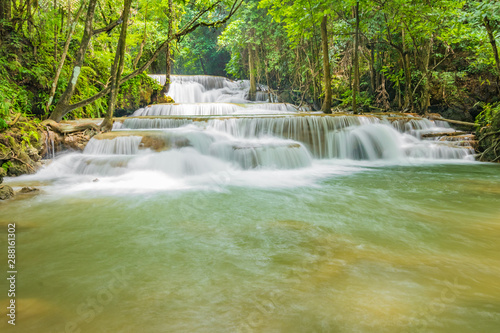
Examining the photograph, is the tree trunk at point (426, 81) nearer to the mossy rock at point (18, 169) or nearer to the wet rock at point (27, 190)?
the wet rock at point (27, 190)

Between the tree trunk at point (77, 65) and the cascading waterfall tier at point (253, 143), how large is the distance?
1.30m

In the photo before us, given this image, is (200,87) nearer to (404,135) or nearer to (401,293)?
(404,135)

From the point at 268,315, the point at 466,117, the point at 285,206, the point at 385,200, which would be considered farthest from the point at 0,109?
the point at 466,117

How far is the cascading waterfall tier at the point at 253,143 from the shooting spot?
263 inches

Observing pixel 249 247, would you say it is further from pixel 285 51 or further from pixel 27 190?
pixel 285 51

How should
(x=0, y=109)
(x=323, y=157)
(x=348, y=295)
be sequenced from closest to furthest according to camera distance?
1. (x=348, y=295)
2. (x=0, y=109)
3. (x=323, y=157)

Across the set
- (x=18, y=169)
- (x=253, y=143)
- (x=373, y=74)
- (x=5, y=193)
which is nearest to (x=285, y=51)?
(x=373, y=74)

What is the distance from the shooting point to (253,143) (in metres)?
8.09

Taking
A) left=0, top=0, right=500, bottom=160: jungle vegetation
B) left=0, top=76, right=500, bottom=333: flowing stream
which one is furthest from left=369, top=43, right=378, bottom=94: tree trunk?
left=0, top=76, right=500, bottom=333: flowing stream

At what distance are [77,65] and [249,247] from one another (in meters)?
7.33

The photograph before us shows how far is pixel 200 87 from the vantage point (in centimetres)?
2075

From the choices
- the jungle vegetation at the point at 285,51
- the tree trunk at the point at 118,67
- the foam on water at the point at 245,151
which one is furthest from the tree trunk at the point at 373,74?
the tree trunk at the point at 118,67

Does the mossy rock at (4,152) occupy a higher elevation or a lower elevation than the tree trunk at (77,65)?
lower

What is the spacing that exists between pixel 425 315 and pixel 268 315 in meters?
0.91
